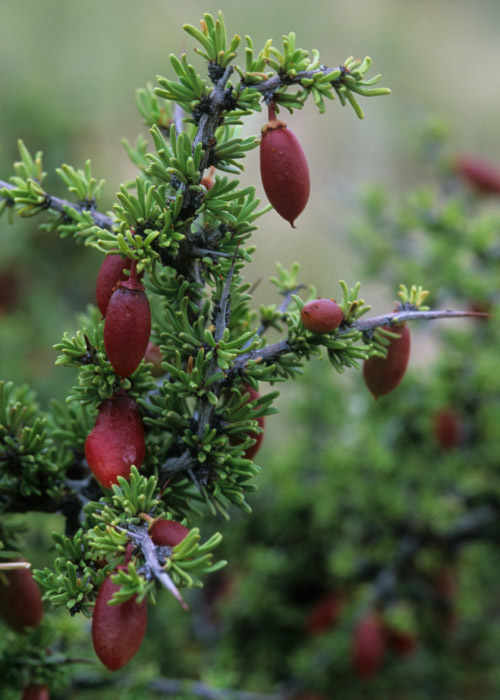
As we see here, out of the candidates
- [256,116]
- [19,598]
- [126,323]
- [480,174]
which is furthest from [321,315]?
[256,116]

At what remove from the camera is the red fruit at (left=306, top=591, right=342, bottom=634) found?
1.56 meters

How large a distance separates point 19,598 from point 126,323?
0.37 meters

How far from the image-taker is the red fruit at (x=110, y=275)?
2.12 ft

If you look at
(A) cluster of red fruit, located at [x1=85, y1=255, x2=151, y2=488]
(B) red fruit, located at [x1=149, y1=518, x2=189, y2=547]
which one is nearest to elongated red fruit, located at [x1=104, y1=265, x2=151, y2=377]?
(A) cluster of red fruit, located at [x1=85, y1=255, x2=151, y2=488]

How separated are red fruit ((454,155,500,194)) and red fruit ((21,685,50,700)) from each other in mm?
1563

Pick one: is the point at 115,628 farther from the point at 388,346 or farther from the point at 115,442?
the point at 388,346

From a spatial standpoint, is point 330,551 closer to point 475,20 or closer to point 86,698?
point 86,698

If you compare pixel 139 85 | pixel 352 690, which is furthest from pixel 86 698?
pixel 139 85

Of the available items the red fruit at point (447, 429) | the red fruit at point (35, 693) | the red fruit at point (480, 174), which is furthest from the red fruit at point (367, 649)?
the red fruit at point (480, 174)

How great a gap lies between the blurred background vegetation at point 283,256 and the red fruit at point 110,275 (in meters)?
0.26

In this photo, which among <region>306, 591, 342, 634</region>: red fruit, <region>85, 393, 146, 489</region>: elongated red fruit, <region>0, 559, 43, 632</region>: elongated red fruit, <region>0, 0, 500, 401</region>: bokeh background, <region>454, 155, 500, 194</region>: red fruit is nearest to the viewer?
<region>85, 393, 146, 489</region>: elongated red fruit

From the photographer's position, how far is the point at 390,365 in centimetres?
70

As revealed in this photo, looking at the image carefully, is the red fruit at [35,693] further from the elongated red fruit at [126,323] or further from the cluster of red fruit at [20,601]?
the elongated red fruit at [126,323]

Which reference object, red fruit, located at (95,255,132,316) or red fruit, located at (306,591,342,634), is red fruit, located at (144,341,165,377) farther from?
red fruit, located at (306,591,342,634)
